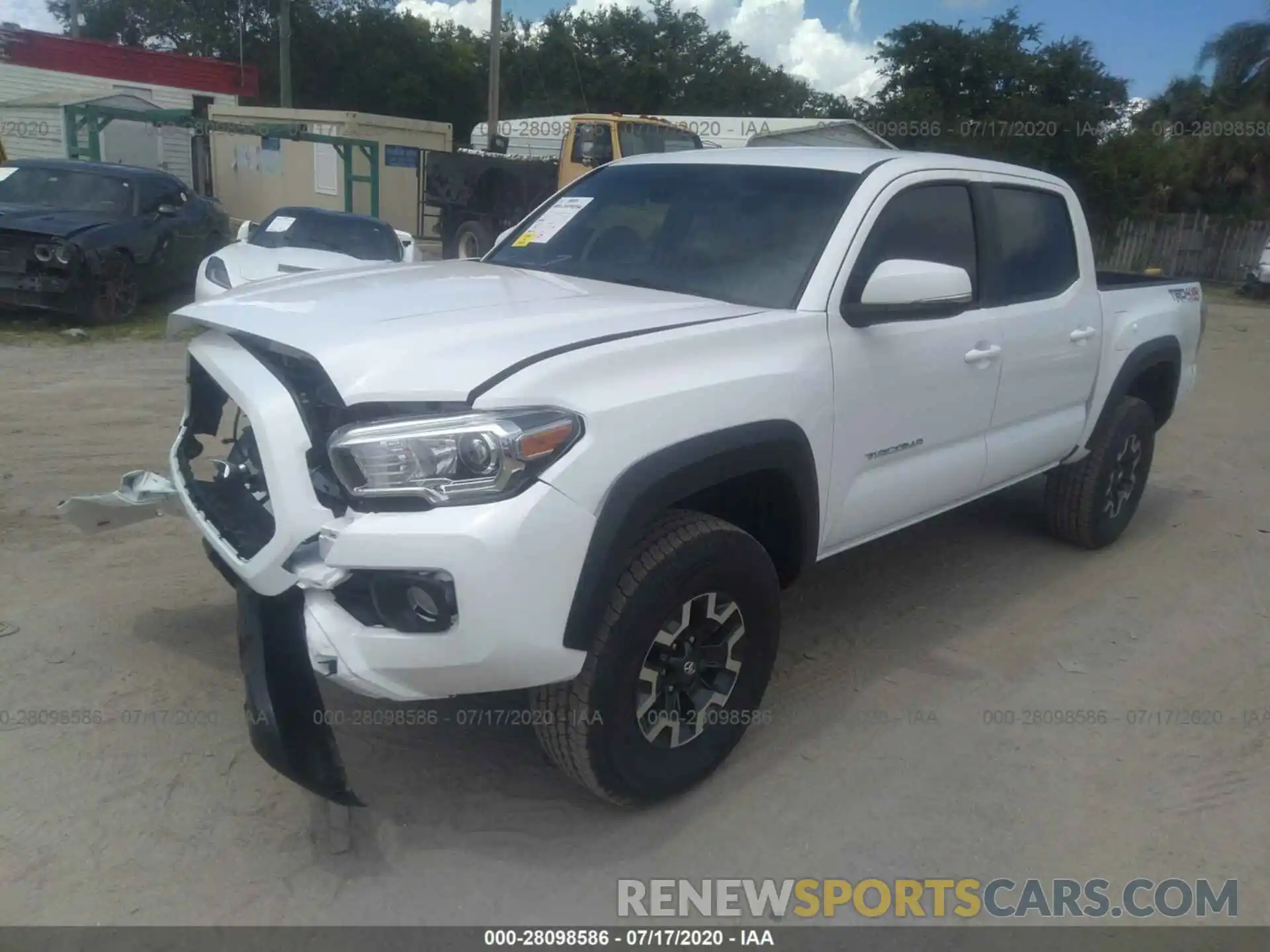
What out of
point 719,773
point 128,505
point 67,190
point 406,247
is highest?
point 67,190

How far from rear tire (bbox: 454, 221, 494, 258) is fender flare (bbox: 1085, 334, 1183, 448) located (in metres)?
12.0

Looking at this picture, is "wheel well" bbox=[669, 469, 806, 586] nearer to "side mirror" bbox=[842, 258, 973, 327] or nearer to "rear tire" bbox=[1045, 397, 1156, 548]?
"side mirror" bbox=[842, 258, 973, 327]

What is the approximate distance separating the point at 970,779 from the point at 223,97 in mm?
31406

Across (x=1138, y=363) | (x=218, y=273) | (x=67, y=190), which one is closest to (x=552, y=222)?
(x=1138, y=363)

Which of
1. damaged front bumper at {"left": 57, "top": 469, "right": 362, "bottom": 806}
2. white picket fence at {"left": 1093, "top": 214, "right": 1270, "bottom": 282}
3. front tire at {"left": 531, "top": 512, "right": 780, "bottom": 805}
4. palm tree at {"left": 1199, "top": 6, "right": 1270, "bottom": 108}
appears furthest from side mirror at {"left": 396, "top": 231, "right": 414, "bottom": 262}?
palm tree at {"left": 1199, "top": 6, "right": 1270, "bottom": 108}

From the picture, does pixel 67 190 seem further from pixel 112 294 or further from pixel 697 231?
pixel 697 231

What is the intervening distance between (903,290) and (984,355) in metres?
0.87

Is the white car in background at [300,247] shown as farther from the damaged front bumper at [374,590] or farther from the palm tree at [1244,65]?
the palm tree at [1244,65]

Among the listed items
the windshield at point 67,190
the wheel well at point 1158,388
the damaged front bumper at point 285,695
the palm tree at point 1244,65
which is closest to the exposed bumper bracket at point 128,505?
the damaged front bumper at point 285,695

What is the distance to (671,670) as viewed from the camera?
123 inches

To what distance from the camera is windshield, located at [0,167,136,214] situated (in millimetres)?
11461

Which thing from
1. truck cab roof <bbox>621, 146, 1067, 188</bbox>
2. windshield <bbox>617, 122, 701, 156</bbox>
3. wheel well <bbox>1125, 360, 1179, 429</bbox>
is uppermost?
windshield <bbox>617, 122, 701, 156</bbox>

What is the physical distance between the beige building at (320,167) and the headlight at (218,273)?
12941 millimetres

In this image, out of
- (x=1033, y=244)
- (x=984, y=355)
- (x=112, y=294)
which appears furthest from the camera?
(x=112, y=294)
